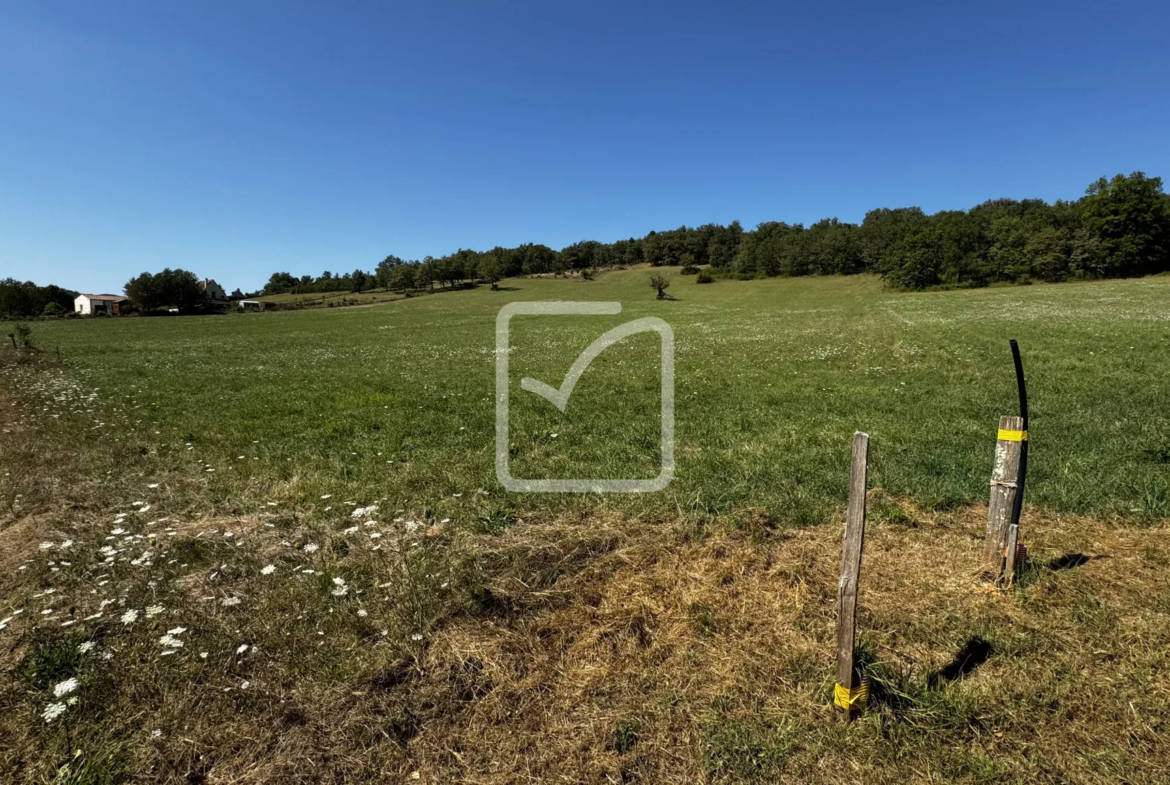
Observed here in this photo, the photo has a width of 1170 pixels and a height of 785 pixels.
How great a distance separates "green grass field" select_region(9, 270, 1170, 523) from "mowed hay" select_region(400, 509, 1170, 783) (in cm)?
147

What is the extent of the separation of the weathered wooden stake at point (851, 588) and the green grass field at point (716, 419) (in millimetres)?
2859

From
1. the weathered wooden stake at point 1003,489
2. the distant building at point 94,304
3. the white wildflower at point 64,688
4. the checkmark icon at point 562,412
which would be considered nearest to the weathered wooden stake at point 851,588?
the weathered wooden stake at point 1003,489

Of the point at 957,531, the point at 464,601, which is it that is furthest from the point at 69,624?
the point at 957,531

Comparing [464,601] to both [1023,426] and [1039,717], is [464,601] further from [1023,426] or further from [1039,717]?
[1023,426]

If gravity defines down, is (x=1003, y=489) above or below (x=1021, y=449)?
below

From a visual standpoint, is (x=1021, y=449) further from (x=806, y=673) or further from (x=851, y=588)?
(x=806, y=673)

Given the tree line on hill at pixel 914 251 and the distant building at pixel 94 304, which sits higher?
the tree line on hill at pixel 914 251

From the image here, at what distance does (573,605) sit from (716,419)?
7.25 meters

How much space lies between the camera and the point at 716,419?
37.0ft

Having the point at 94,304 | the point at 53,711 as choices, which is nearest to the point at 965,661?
the point at 53,711

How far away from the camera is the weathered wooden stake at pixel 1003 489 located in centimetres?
438

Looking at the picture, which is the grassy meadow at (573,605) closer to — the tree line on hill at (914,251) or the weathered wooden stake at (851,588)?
the weathered wooden stake at (851,588)

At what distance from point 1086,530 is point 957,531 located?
1.26 meters

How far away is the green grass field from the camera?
7141 millimetres
